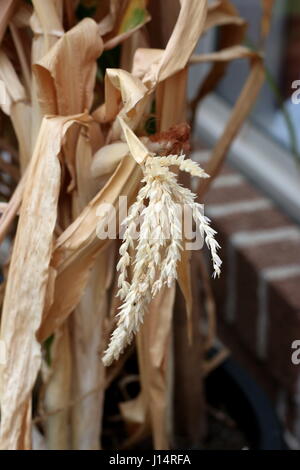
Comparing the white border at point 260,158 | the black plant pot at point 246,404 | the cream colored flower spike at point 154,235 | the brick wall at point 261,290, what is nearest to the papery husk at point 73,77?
the cream colored flower spike at point 154,235

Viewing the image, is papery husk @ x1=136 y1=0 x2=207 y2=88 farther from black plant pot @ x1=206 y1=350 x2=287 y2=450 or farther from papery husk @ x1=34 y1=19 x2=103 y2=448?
black plant pot @ x1=206 y1=350 x2=287 y2=450

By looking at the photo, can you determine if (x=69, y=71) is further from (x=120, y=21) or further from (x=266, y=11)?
(x=266, y=11)

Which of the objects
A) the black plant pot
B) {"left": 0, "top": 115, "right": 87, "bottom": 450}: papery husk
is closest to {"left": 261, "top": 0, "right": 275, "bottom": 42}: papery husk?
{"left": 0, "top": 115, "right": 87, "bottom": 450}: papery husk

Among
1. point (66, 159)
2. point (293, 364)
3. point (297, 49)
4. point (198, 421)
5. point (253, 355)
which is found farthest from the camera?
point (297, 49)

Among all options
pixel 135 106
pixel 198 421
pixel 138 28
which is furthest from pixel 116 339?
pixel 198 421

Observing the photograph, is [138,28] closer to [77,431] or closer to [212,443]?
[77,431]

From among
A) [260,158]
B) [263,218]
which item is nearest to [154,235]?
[263,218]

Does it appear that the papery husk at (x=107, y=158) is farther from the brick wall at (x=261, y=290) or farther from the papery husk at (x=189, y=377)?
the brick wall at (x=261, y=290)
